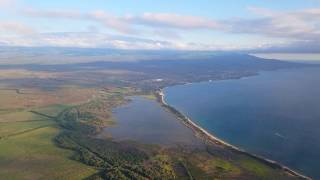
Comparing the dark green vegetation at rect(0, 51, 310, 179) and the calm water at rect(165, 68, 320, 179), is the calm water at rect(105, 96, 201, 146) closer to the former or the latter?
the dark green vegetation at rect(0, 51, 310, 179)

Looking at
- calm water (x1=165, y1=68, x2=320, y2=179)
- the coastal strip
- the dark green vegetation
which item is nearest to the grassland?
the dark green vegetation

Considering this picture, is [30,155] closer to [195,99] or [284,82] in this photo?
[195,99]

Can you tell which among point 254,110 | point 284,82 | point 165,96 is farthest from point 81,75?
point 254,110

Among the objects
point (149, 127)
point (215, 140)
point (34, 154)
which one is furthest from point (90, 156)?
point (149, 127)

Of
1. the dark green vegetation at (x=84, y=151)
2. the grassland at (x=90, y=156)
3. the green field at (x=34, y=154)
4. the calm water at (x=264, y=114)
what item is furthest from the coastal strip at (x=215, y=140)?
the green field at (x=34, y=154)

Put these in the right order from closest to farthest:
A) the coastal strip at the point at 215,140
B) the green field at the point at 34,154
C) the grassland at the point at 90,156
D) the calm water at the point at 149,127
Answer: the grassland at the point at 90,156 < the green field at the point at 34,154 < the coastal strip at the point at 215,140 < the calm water at the point at 149,127

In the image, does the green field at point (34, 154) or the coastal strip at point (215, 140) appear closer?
the green field at point (34, 154)

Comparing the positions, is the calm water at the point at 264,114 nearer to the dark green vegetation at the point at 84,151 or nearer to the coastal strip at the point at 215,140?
the coastal strip at the point at 215,140
